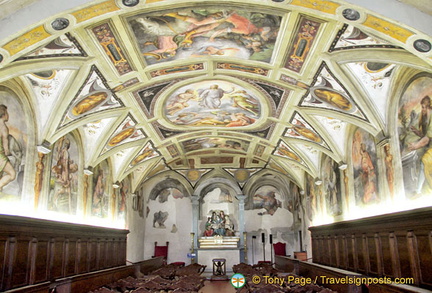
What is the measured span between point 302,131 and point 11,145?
10.4 metres

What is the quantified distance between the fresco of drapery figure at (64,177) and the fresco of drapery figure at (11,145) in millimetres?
2209

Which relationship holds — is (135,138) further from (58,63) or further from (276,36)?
(276,36)

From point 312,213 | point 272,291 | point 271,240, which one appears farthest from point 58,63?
point 271,240

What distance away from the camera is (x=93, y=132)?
1488cm

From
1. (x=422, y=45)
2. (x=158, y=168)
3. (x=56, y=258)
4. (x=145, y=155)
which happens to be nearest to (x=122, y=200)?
(x=145, y=155)

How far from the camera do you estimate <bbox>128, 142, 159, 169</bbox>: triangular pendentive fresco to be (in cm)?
1870

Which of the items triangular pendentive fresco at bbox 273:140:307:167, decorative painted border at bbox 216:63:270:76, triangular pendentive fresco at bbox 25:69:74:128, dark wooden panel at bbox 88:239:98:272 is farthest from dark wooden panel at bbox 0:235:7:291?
triangular pendentive fresco at bbox 273:140:307:167

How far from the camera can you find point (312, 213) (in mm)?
20078

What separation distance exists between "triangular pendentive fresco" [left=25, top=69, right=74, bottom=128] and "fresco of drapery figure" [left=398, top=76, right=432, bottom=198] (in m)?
8.93

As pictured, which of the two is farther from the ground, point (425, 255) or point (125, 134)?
point (125, 134)

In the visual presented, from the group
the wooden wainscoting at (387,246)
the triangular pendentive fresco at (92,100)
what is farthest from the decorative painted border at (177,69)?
the wooden wainscoting at (387,246)

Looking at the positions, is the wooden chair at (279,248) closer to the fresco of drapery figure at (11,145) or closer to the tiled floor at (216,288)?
the tiled floor at (216,288)

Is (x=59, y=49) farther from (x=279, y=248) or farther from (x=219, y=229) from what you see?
(x=279, y=248)

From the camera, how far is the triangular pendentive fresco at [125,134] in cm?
1488
